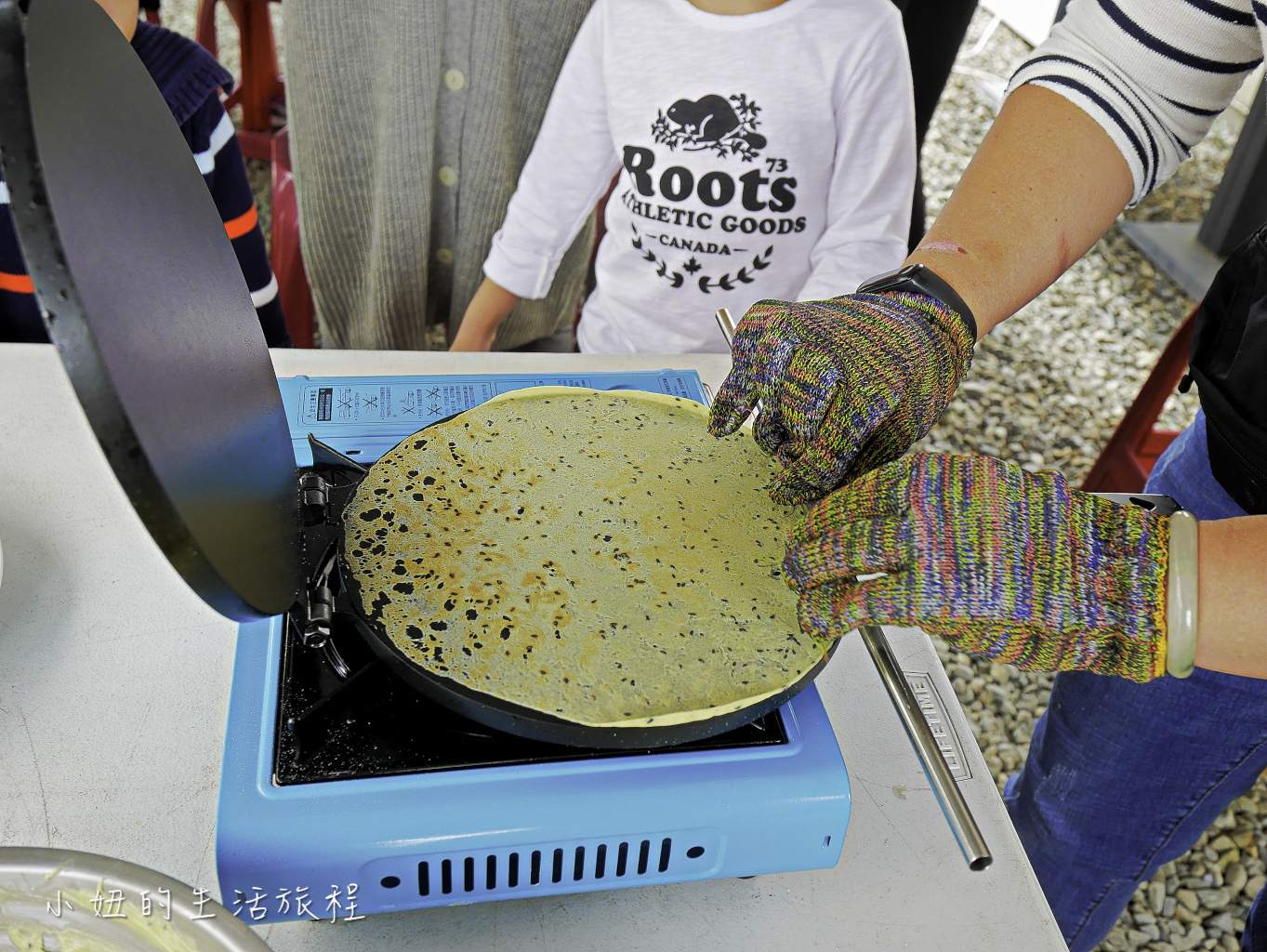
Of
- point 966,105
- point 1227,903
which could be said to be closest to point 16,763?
point 1227,903

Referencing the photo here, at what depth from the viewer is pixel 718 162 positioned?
1.46 meters

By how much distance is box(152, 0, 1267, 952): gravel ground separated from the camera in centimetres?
181

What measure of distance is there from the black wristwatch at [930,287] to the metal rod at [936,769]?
1.23ft

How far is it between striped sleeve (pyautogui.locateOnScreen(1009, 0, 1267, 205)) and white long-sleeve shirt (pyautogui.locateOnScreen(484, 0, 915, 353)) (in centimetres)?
38

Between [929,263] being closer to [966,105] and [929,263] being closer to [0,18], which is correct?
[0,18]

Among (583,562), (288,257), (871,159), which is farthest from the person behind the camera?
(288,257)

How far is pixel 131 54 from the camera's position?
586 millimetres

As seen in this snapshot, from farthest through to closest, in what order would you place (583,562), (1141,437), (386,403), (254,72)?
(254,72), (1141,437), (386,403), (583,562)

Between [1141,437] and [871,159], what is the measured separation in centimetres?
128

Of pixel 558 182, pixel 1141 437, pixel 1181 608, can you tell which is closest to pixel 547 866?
pixel 1181 608

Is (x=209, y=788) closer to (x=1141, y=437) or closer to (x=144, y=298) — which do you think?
(x=144, y=298)

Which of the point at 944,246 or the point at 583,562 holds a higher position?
A: the point at 944,246

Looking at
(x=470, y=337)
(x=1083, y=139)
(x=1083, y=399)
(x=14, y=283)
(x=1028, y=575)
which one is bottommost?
(x=1083, y=399)

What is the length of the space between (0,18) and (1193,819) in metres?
1.45
